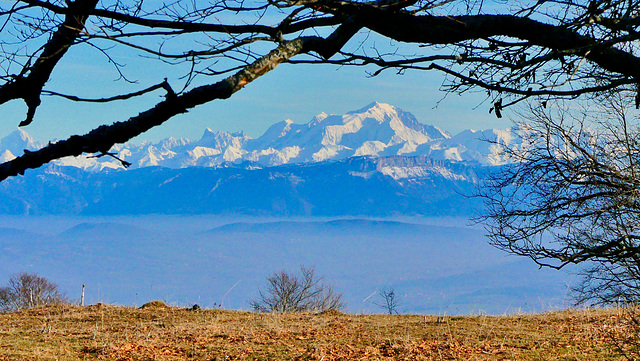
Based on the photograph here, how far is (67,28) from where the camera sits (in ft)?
13.8

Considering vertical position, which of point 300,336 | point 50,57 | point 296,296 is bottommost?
point 300,336

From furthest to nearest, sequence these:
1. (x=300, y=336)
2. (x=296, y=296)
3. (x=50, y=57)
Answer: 1. (x=296, y=296)
2. (x=300, y=336)
3. (x=50, y=57)

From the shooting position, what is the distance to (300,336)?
35.8 ft

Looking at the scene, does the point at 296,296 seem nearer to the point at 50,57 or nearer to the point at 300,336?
the point at 300,336

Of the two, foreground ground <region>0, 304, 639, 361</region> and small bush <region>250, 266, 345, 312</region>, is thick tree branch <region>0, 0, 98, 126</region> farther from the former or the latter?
small bush <region>250, 266, 345, 312</region>

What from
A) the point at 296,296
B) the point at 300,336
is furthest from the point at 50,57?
the point at 296,296

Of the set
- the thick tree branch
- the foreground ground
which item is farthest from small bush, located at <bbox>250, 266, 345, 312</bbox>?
the thick tree branch

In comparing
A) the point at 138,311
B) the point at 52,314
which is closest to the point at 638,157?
the point at 138,311

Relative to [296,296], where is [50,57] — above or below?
below

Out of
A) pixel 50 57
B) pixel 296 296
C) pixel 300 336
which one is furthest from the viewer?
pixel 296 296

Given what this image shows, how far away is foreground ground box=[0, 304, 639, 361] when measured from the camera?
8969mm

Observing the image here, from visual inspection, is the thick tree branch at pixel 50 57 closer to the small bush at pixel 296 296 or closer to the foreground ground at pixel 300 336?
the foreground ground at pixel 300 336

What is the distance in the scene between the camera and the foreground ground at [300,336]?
897 cm

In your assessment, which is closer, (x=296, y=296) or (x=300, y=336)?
(x=300, y=336)
